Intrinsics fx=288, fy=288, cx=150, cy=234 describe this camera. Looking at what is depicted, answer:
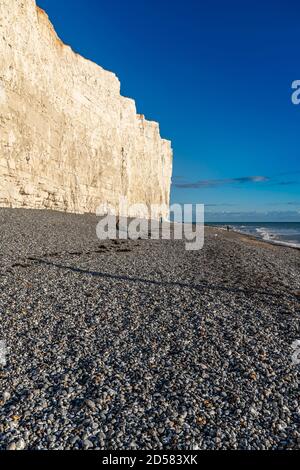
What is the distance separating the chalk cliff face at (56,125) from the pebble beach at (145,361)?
65.3ft

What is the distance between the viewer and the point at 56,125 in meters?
33.4

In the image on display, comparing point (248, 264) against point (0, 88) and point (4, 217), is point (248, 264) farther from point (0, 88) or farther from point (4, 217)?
point (0, 88)

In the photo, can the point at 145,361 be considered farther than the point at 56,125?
No

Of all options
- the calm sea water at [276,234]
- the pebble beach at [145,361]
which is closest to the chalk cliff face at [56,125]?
the pebble beach at [145,361]

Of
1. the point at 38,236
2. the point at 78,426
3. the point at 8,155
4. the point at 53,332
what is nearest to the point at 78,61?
the point at 8,155

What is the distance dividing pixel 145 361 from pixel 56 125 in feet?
110

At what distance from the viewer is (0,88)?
1006 inches

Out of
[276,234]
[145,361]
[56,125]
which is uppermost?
[56,125]

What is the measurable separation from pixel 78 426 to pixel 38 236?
15564mm

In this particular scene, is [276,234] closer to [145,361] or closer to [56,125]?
[56,125]

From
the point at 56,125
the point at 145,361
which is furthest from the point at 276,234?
the point at 145,361

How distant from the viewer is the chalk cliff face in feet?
87.6

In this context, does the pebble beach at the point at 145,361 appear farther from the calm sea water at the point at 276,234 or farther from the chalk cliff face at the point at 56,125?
the calm sea water at the point at 276,234
